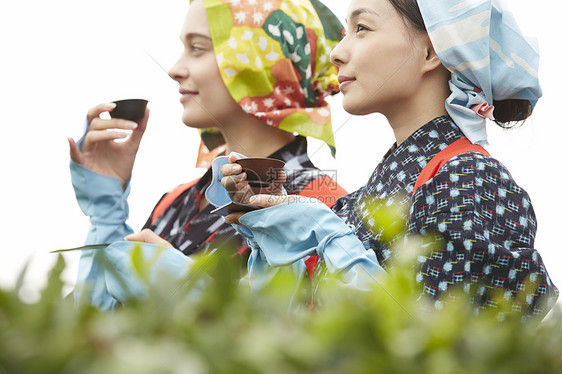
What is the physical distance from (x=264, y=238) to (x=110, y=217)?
2.98ft

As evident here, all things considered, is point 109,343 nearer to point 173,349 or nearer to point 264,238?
point 173,349

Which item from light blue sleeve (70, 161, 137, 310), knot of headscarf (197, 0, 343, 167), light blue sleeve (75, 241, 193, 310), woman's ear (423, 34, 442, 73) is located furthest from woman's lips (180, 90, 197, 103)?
woman's ear (423, 34, 442, 73)

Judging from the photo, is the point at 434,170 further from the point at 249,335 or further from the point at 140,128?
the point at 140,128

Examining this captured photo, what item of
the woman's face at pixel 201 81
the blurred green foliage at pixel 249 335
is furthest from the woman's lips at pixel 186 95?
the blurred green foliage at pixel 249 335

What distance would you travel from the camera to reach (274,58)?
6.10 feet

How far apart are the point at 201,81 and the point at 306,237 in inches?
31.1

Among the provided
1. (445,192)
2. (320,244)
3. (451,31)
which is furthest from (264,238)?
(451,31)

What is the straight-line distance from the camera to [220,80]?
6.07ft

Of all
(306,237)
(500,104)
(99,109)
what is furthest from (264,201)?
(99,109)

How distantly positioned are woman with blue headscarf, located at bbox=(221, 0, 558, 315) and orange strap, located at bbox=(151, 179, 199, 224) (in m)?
0.77

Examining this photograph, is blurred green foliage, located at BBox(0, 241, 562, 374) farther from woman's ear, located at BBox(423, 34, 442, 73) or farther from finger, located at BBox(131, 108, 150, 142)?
finger, located at BBox(131, 108, 150, 142)

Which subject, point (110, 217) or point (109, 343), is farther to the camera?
point (110, 217)

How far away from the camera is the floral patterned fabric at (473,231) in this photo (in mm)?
1099

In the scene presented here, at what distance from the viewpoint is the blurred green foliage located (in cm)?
42
